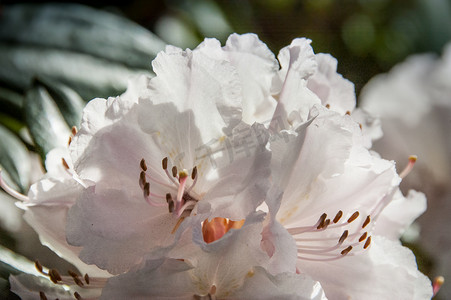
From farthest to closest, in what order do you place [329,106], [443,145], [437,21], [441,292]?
[437,21]
[443,145]
[441,292]
[329,106]

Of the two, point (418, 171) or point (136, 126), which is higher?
point (136, 126)

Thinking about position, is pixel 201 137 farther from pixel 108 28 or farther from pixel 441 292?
pixel 441 292

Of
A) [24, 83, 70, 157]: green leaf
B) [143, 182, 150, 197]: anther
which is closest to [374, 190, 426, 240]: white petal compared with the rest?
[143, 182, 150, 197]: anther

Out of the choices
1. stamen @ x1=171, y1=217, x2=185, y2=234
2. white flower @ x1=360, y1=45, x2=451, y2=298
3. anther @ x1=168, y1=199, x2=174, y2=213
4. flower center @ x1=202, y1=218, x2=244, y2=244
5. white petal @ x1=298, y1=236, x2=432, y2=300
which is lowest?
white flower @ x1=360, y1=45, x2=451, y2=298

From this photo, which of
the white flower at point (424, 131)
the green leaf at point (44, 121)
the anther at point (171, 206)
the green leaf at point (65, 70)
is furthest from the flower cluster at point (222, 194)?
the white flower at point (424, 131)

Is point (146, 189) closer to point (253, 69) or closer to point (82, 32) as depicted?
point (253, 69)

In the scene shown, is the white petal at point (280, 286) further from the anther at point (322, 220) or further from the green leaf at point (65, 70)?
the green leaf at point (65, 70)

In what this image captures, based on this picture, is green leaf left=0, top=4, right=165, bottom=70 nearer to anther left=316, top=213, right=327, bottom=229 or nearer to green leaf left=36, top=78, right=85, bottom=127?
green leaf left=36, top=78, right=85, bottom=127

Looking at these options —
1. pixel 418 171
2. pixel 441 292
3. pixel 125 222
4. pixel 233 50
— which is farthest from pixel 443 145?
pixel 125 222

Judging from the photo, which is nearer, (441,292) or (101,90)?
(101,90)
